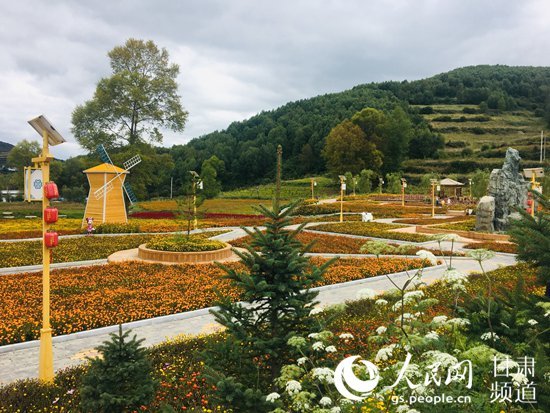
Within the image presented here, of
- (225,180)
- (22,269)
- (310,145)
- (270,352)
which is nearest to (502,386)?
(270,352)

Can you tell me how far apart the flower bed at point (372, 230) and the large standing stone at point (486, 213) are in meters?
4.26

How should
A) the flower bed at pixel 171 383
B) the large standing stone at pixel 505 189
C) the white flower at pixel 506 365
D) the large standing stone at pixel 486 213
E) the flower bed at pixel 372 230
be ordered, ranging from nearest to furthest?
1. the white flower at pixel 506 365
2. the flower bed at pixel 171 383
3. the flower bed at pixel 372 230
4. the large standing stone at pixel 486 213
5. the large standing stone at pixel 505 189

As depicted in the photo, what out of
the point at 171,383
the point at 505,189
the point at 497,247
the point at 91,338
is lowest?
the point at 91,338

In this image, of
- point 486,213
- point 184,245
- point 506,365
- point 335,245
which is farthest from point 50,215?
point 486,213

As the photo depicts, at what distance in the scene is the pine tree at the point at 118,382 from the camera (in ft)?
14.3

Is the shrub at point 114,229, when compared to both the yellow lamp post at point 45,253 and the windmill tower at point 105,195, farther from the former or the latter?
the yellow lamp post at point 45,253

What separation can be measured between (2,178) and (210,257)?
6250cm

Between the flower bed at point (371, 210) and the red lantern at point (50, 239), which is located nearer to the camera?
the red lantern at point (50, 239)

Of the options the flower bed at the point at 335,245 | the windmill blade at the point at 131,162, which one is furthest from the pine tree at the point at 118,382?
the windmill blade at the point at 131,162

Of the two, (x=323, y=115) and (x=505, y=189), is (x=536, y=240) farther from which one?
(x=323, y=115)

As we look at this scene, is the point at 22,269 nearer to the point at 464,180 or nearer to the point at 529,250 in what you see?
the point at 529,250

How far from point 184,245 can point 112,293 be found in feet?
16.9

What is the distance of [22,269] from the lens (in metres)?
13.9

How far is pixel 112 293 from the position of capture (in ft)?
34.2
